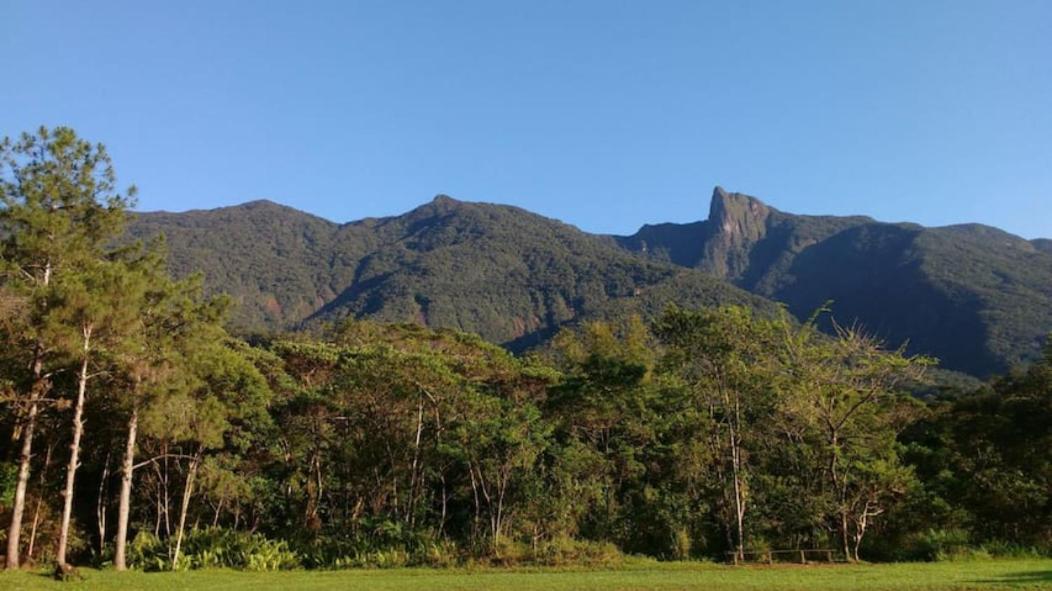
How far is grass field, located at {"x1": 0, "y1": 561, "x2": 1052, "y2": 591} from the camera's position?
1508 centimetres

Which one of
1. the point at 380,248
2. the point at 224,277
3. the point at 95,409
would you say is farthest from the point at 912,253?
the point at 95,409

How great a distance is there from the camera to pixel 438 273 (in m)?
144

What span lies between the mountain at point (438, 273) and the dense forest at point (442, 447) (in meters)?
71.9

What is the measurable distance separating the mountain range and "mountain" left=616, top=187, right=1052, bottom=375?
324mm

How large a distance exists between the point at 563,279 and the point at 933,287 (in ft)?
214

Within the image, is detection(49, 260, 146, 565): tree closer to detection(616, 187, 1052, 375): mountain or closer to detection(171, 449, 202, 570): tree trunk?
detection(171, 449, 202, 570): tree trunk

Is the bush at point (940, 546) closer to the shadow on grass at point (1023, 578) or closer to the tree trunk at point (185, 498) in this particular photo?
the shadow on grass at point (1023, 578)

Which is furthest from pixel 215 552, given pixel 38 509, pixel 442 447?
pixel 442 447

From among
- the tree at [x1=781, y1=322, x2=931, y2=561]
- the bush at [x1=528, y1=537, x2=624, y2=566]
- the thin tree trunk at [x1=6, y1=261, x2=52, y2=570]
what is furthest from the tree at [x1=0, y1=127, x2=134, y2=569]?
the tree at [x1=781, y1=322, x2=931, y2=561]

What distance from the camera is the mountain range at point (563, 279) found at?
10919 centimetres

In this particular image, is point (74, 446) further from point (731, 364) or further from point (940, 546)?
point (940, 546)

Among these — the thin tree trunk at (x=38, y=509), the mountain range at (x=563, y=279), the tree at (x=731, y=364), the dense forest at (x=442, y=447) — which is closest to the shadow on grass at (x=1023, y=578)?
the dense forest at (x=442, y=447)

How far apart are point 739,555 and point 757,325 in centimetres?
748

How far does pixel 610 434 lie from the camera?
97.5 ft
